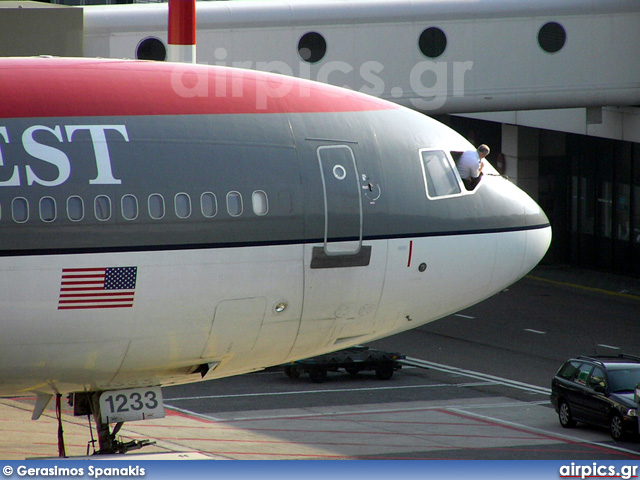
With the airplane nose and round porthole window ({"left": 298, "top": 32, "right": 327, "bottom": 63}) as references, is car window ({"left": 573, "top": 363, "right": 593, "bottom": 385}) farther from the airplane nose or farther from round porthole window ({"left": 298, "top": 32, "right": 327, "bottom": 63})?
round porthole window ({"left": 298, "top": 32, "right": 327, "bottom": 63})

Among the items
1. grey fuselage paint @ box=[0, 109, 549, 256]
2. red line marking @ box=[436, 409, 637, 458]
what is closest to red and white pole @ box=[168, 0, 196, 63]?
grey fuselage paint @ box=[0, 109, 549, 256]

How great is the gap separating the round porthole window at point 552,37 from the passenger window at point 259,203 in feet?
84.4

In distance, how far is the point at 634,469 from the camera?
82.1ft

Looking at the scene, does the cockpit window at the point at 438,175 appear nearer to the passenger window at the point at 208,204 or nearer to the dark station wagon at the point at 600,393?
the passenger window at the point at 208,204

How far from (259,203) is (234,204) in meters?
0.42

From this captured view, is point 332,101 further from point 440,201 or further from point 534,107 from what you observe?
point 534,107

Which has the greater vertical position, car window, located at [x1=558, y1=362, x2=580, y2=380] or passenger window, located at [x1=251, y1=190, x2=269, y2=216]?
passenger window, located at [x1=251, y1=190, x2=269, y2=216]

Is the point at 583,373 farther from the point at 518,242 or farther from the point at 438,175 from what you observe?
the point at 438,175

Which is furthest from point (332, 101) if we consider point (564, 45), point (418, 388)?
point (564, 45)

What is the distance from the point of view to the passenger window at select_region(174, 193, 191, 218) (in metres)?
18.4


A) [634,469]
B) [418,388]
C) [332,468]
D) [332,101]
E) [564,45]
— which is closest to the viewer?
[332,468]

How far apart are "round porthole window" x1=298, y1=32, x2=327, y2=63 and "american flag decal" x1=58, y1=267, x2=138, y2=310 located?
23.4m

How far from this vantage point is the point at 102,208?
1802 cm

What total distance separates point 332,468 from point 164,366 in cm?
372
